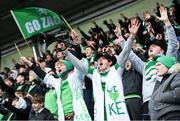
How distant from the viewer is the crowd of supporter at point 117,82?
4281mm

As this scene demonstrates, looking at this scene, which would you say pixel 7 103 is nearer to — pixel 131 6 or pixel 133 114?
pixel 133 114

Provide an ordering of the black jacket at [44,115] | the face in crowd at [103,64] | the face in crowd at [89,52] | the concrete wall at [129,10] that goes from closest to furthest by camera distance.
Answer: the face in crowd at [103,64], the black jacket at [44,115], the face in crowd at [89,52], the concrete wall at [129,10]

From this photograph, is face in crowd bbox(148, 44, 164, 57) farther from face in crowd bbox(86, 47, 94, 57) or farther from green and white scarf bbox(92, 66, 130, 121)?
face in crowd bbox(86, 47, 94, 57)

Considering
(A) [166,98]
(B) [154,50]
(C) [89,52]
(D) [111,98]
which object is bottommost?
(A) [166,98]

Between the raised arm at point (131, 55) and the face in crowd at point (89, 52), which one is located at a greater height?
the face in crowd at point (89, 52)

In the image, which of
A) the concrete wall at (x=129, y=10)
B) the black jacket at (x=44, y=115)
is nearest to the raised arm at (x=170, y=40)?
the black jacket at (x=44, y=115)

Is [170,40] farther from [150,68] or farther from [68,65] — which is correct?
[68,65]

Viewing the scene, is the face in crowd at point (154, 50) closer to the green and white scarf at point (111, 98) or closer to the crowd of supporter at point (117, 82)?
the crowd of supporter at point (117, 82)

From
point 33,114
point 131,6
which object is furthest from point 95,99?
point 131,6

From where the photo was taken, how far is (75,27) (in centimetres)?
1078

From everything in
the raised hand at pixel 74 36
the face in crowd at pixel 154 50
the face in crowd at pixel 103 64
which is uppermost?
the raised hand at pixel 74 36

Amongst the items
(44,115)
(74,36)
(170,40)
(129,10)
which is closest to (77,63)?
(74,36)

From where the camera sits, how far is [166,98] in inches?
159

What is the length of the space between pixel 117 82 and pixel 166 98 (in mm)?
1072
